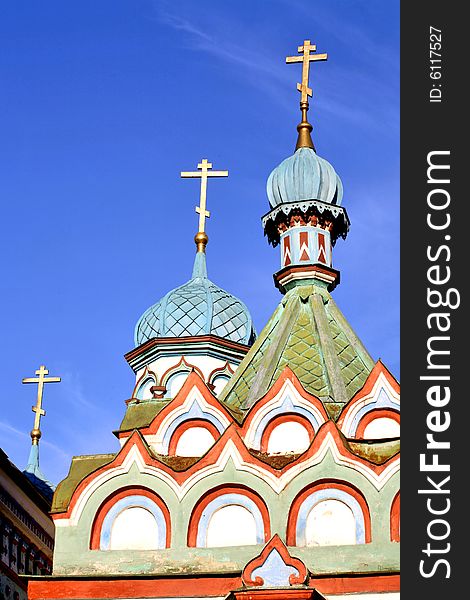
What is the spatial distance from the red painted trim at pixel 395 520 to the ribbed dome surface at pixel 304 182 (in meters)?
Result: 5.62

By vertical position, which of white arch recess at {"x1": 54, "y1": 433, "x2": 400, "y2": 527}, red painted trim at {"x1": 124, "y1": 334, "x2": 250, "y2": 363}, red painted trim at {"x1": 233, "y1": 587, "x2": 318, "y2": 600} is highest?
red painted trim at {"x1": 124, "y1": 334, "x2": 250, "y2": 363}

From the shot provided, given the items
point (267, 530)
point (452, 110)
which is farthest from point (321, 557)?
point (452, 110)

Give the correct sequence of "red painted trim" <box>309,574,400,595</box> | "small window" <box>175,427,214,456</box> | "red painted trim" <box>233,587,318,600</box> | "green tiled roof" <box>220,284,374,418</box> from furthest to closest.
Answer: "green tiled roof" <box>220,284,374,418</box>
"small window" <box>175,427,214,456</box>
"red painted trim" <box>309,574,400,595</box>
"red painted trim" <box>233,587,318,600</box>

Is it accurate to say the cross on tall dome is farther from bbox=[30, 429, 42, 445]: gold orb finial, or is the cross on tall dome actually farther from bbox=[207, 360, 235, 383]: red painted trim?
bbox=[30, 429, 42, 445]: gold orb finial

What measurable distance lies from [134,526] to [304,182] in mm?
6023

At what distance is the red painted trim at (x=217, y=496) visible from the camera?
13.1 m

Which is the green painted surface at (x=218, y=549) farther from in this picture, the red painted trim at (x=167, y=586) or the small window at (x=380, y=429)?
the small window at (x=380, y=429)

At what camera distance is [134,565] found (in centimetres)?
1309

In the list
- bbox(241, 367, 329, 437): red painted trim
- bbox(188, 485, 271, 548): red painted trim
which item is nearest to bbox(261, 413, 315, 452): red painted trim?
bbox(241, 367, 329, 437): red painted trim

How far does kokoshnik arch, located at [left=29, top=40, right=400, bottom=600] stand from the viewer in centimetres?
1273

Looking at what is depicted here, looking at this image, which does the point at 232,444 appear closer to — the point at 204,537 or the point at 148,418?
the point at 204,537

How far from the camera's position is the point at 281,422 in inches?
568

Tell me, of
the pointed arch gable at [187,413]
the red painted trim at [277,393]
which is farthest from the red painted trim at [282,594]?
the pointed arch gable at [187,413]

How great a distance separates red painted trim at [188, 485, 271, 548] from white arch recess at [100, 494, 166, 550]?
12.2 inches
